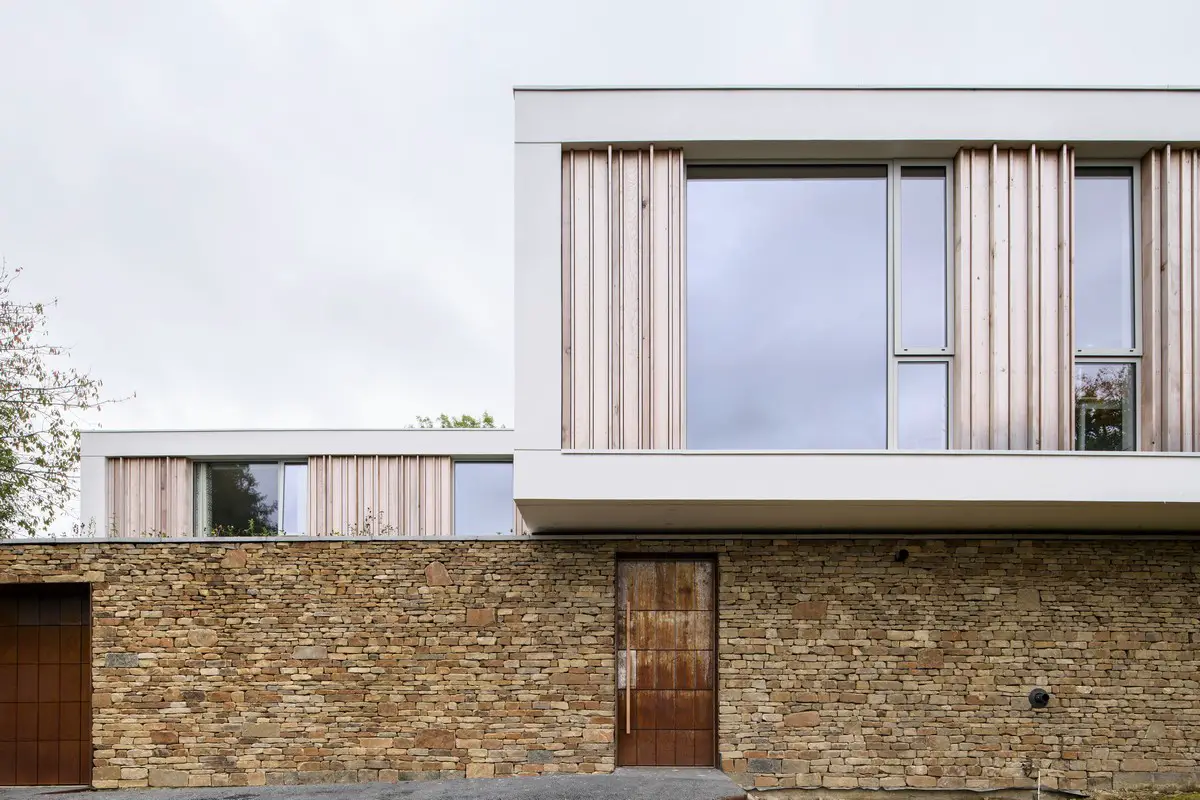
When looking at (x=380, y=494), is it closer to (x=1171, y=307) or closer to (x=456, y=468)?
(x=456, y=468)

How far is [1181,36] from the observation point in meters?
15.0

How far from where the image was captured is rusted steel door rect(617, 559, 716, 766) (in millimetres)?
7578

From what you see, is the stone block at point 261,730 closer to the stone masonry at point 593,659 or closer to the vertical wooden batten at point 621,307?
the stone masonry at point 593,659

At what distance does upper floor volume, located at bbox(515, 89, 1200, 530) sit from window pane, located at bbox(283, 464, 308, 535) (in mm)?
6957

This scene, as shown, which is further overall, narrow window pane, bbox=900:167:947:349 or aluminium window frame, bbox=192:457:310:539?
aluminium window frame, bbox=192:457:310:539

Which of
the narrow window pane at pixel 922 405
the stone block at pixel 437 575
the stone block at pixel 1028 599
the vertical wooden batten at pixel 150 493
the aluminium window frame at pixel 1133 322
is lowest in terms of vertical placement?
the stone block at pixel 1028 599

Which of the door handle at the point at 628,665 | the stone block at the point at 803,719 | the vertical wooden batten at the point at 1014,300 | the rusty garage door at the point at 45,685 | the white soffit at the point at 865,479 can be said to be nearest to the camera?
the white soffit at the point at 865,479

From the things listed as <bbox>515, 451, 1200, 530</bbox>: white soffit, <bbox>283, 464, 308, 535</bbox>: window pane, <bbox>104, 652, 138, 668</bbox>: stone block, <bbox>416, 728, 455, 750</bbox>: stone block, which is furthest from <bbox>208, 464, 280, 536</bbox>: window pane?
<bbox>515, 451, 1200, 530</bbox>: white soffit

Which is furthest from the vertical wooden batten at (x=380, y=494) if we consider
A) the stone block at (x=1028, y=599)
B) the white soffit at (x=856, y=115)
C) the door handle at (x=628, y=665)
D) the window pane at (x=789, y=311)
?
the stone block at (x=1028, y=599)

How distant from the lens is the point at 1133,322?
6.81 metres

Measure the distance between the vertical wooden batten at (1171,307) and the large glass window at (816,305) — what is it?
1.65m

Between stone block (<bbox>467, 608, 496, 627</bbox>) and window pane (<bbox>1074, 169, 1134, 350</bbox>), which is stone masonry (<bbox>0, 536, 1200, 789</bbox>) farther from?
window pane (<bbox>1074, 169, 1134, 350</bbox>)

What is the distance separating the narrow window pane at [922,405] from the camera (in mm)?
6703

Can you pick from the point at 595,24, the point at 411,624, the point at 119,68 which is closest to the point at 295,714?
the point at 411,624
